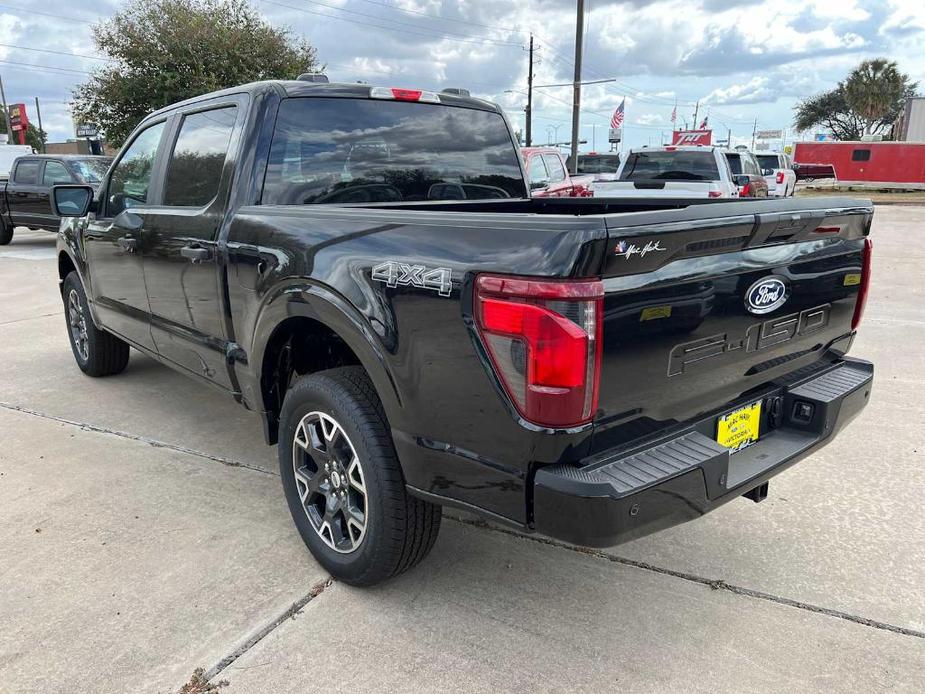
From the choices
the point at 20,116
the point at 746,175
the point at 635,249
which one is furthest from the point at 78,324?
the point at 20,116

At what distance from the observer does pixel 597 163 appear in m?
24.8

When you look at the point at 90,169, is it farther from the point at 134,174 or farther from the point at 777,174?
the point at 777,174

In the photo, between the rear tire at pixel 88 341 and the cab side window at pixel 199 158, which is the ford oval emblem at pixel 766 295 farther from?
the rear tire at pixel 88 341

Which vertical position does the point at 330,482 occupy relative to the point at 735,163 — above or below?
below

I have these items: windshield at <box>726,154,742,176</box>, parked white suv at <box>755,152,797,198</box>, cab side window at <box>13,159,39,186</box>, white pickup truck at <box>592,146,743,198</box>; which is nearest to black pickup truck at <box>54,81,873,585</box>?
white pickup truck at <box>592,146,743,198</box>

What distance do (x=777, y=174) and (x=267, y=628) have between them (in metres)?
21.2

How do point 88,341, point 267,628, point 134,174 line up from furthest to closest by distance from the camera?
point 88,341
point 134,174
point 267,628

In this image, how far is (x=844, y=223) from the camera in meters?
2.66

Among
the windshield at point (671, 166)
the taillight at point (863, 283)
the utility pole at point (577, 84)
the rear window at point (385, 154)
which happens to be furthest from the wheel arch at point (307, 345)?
the utility pole at point (577, 84)

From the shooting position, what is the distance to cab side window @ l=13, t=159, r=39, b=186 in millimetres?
13701

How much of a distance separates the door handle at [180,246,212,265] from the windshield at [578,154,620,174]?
22.5 metres

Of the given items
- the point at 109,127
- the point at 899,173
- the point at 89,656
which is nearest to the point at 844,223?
the point at 89,656

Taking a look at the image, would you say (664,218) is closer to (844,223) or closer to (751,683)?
(844,223)

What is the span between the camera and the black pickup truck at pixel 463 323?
1.93 meters
